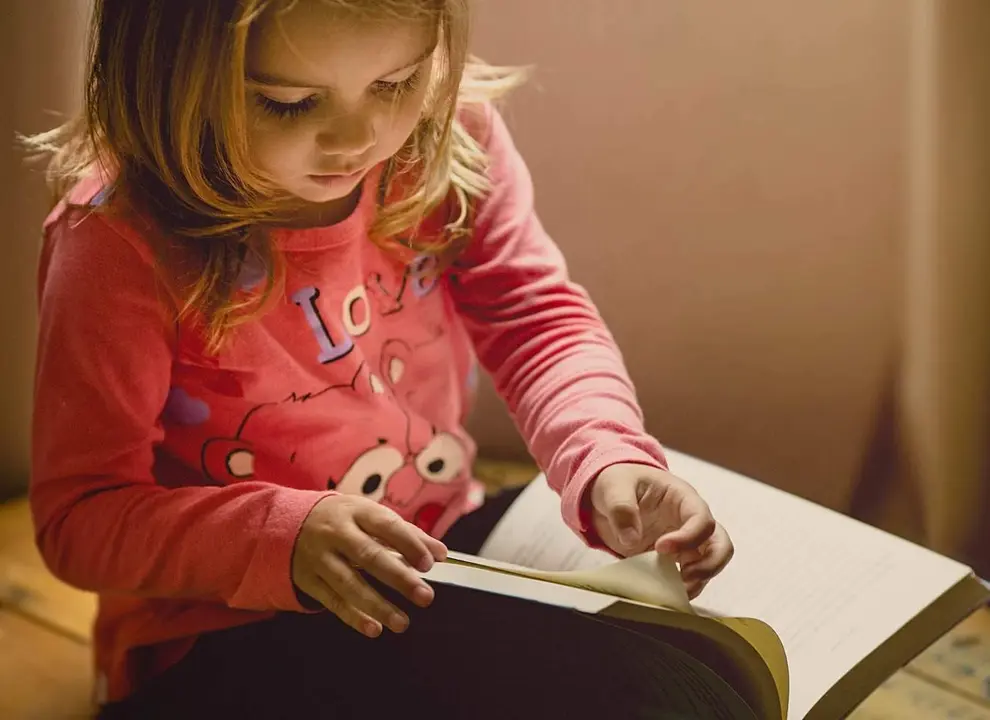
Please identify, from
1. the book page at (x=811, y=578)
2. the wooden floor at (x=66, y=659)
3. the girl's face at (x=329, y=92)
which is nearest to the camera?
the girl's face at (x=329, y=92)

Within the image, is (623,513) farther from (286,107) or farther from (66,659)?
(66,659)

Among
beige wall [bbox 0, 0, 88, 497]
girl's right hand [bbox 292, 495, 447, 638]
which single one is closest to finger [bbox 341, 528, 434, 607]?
girl's right hand [bbox 292, 495, 447, 638]

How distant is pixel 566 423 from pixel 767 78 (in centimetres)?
26

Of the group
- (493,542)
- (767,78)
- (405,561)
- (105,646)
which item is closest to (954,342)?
(767,78)

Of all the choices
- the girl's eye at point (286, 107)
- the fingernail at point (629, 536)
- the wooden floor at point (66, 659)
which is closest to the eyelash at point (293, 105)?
the girl's eye at point (286, 107)

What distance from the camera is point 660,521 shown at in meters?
0.50

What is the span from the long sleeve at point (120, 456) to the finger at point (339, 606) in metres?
0.02

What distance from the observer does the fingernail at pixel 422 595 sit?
427 millimetres

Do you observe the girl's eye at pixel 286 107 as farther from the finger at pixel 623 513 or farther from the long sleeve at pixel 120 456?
the finger at pixel 623 513

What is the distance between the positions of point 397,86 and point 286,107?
47 millimetres

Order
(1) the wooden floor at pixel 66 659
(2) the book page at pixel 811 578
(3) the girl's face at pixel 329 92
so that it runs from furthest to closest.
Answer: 1. (1) the wooden floor at pixel 66 659
2. (2) the book page at pixel 811 578
3. (3) the girl's face at pixel 329 92

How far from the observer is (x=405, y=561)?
1.43 feet

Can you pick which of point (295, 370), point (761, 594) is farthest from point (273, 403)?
point (761, 594)

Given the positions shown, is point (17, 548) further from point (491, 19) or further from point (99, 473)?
point (491, 19)
